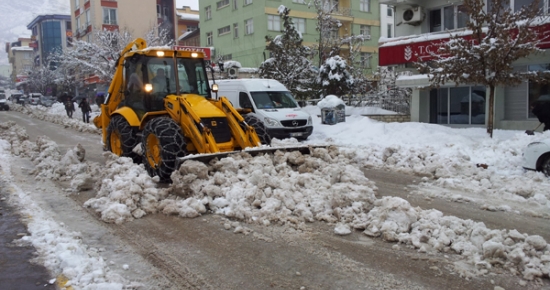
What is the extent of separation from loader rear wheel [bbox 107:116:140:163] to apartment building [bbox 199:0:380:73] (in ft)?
95.7

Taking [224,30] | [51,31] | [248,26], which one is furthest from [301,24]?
[51,31]

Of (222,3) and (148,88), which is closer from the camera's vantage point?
(148,88)

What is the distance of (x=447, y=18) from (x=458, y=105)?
4.10 meters

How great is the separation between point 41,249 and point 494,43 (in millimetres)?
12661

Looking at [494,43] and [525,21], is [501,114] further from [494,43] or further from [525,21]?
[494,43]

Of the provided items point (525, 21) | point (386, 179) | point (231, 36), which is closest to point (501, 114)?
point (525, 21)

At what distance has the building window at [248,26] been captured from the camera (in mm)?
42181

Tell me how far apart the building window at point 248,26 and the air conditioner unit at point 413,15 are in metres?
21.7

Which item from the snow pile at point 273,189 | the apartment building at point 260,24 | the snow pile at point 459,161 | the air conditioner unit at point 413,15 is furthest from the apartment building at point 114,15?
the snow pile at point 273,189

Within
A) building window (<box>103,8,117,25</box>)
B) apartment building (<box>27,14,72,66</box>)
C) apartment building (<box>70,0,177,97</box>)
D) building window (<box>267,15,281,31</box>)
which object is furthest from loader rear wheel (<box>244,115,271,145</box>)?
apartment building (<box>27,14,72,66</box>)

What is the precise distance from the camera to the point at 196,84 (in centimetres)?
1032

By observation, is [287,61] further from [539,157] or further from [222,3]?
[222,3]

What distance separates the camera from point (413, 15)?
2186 cm

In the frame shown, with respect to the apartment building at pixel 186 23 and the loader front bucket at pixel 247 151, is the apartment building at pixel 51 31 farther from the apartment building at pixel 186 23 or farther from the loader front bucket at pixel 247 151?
the loader front bucket at pixel 247 151
